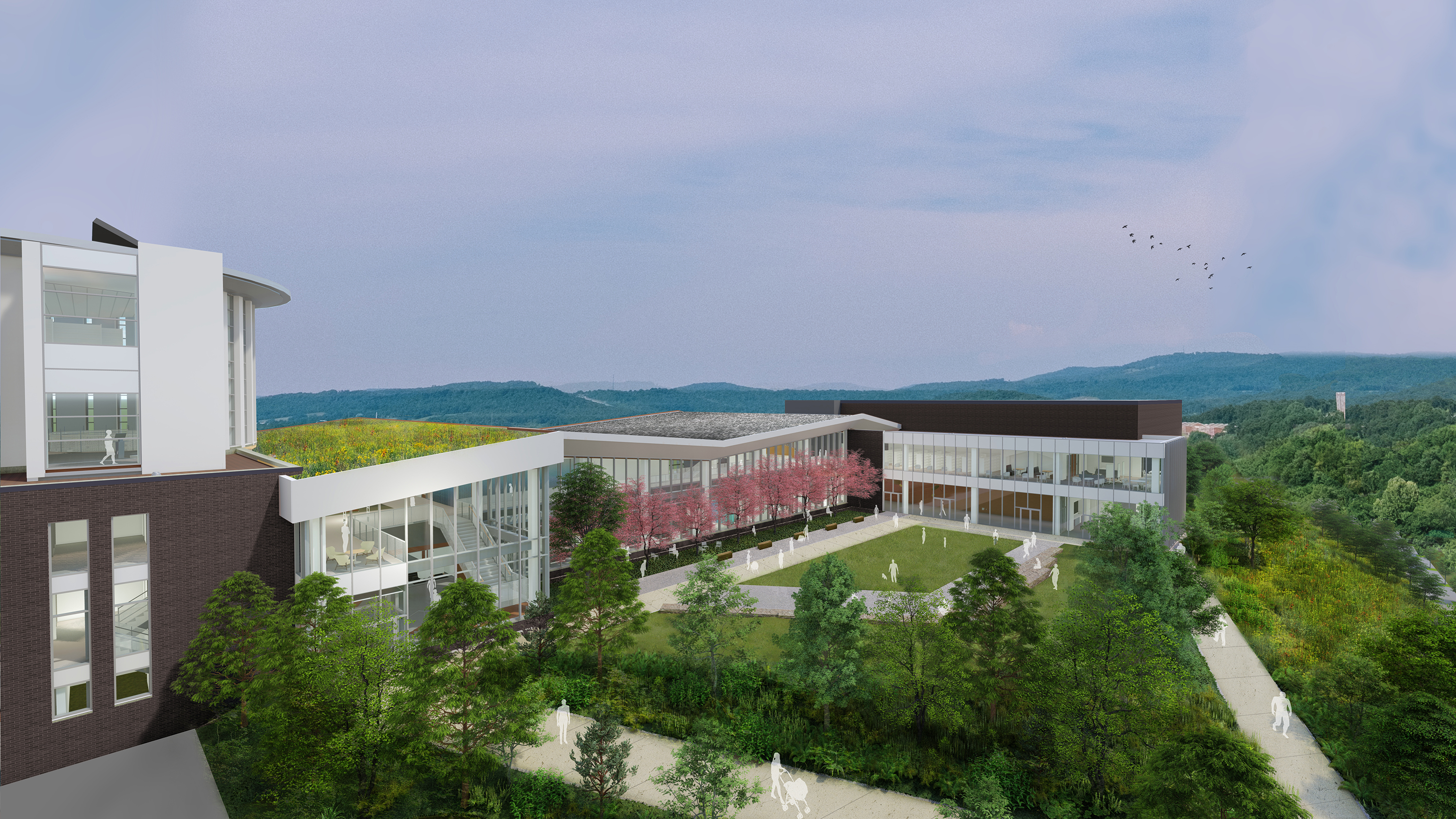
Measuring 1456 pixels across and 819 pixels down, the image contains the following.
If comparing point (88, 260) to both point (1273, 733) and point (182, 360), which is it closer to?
point (182, 360)

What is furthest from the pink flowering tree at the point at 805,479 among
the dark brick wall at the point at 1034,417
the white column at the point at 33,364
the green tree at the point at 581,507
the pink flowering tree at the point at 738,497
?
the white column at the point at 33,364

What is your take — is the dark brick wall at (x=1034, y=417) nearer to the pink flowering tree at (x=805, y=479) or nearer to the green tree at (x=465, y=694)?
the pink flowering tree at (x=805, y=479)

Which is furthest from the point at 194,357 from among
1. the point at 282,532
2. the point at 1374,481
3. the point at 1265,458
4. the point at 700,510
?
the point at 1265,458

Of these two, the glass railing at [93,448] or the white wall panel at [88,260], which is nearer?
the white wall panel at [88,260]

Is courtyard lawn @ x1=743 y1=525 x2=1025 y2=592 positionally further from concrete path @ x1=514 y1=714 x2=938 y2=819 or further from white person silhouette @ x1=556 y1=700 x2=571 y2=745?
white person silhouette @ x1=556 y1=700 x2=571 y2=745

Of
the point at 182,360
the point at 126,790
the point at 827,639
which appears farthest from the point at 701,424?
the point at 126,790

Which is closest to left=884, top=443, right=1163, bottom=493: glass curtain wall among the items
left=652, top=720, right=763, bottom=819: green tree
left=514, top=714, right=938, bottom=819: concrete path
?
left=514, top=714, right=938, bottom=819: concrete path
